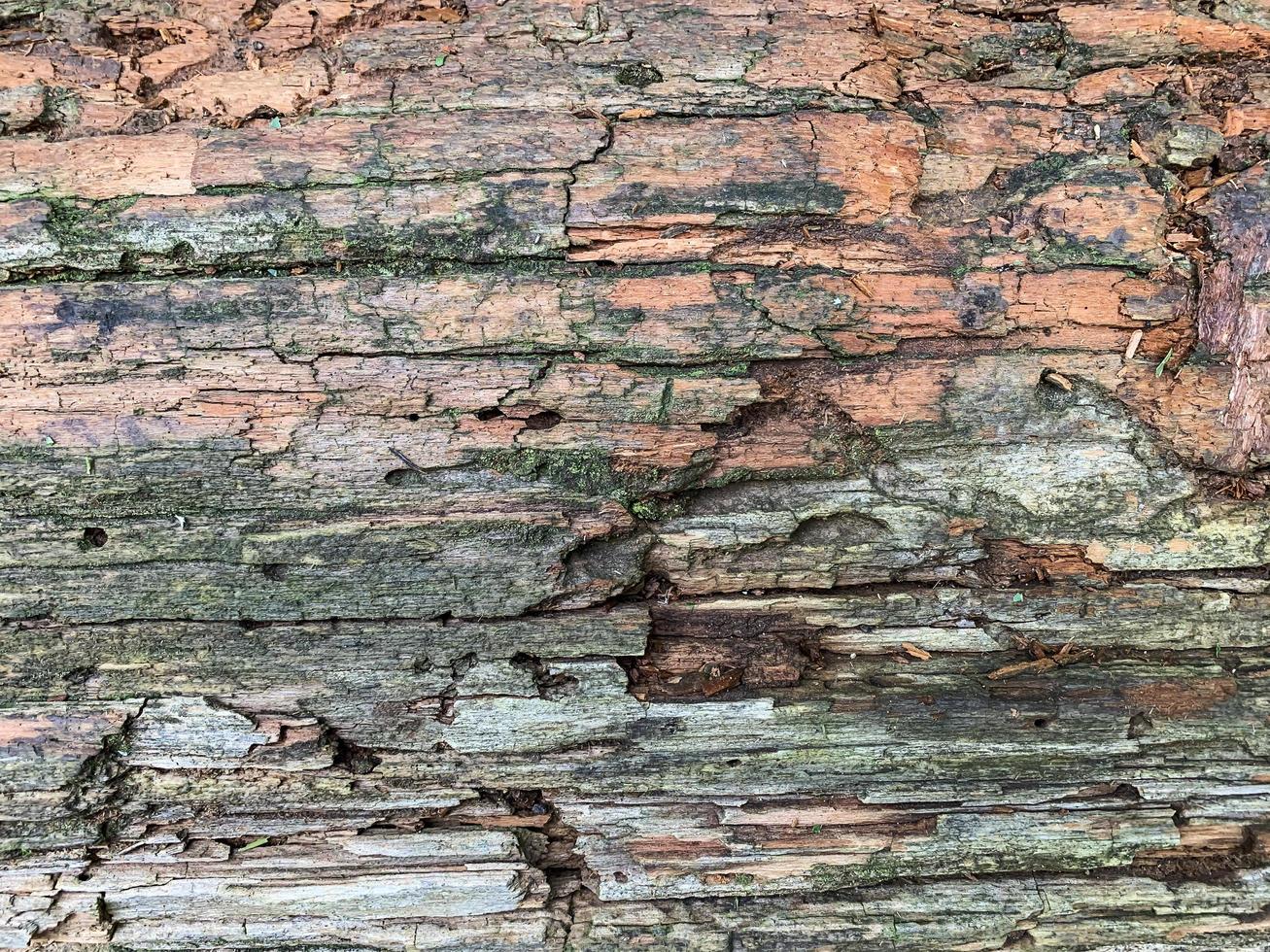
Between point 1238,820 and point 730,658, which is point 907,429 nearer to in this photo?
point 730,658

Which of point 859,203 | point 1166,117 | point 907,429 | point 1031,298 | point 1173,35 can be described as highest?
point 1173,35

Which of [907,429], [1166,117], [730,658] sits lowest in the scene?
[730,658]

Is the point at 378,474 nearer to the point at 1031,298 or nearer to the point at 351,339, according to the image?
the point at 351,339

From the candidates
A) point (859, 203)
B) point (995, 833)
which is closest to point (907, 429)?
point (859, 203)

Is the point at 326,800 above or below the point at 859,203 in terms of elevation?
below

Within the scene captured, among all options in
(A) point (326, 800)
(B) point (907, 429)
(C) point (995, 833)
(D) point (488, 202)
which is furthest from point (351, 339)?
(C) point (995, 833)

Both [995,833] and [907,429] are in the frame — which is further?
[995,833]
